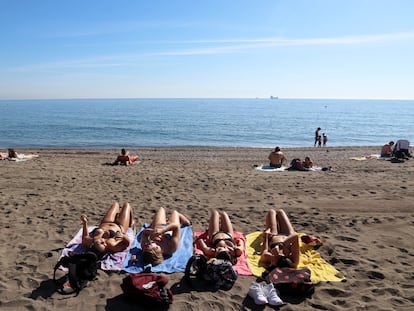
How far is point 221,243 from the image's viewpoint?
5.57 metres

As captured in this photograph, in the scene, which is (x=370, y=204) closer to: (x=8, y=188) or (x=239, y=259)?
(x=239, y=259)

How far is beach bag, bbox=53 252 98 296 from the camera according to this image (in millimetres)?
4453

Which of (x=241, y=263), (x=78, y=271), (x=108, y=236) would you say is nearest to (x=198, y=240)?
(x=241, y=263)

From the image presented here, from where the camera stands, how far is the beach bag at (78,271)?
4453mm

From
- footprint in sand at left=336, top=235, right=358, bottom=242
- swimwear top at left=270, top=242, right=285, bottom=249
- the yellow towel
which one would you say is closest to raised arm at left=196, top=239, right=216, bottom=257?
the yellow towel

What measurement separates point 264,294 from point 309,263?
1338 millimetres

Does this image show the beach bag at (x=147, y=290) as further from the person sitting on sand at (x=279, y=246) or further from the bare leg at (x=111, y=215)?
the bare leg at (x=111, y=215)

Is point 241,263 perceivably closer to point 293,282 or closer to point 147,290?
point 293,282

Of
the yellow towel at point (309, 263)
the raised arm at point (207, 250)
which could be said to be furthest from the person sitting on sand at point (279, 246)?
the raised arm at point (207, 250)

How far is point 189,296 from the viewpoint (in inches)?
175

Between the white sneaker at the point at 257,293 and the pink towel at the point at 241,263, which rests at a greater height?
the white sneaker at the point at 257,293

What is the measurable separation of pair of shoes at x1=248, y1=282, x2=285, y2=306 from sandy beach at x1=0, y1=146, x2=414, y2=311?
9 centimetres

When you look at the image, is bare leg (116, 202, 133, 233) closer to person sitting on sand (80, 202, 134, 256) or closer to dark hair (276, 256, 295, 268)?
person sitting on sand (80, 202, 134, 256)

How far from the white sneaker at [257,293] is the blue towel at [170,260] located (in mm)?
1197
